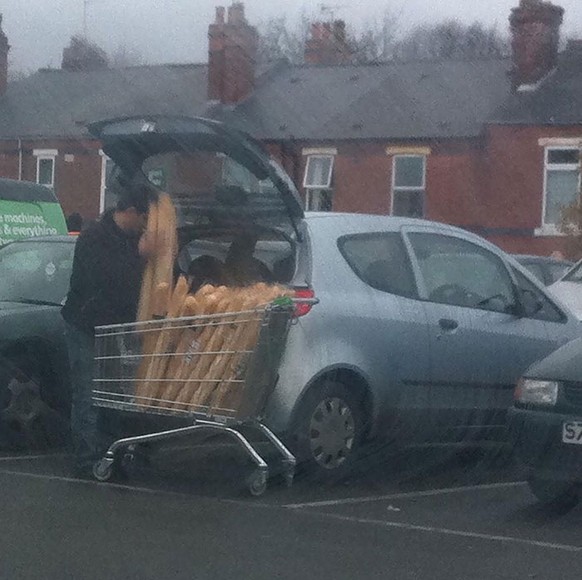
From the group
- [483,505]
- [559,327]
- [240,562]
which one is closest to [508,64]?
[559,327]

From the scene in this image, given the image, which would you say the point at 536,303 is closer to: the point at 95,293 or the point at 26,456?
the point at 95,293

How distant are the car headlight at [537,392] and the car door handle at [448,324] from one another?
123 centimetres

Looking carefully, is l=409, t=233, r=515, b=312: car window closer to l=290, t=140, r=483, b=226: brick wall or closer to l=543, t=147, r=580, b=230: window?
l=543, t=147, r=580, b=230: window

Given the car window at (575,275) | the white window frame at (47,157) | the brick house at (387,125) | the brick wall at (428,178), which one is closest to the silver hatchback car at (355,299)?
the car window at (575,275)

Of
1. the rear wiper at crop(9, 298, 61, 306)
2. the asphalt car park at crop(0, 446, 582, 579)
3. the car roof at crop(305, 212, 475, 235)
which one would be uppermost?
the car roof at crop(305, 212, 475, 235)

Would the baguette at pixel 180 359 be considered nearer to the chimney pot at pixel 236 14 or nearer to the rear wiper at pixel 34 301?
the rear wiper at pixel 34 301

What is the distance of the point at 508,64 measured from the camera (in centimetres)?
3428

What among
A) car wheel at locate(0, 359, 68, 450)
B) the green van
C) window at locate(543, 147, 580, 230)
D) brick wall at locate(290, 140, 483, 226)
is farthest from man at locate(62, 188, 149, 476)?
brick wall at locate(290, 140, 483, 226)

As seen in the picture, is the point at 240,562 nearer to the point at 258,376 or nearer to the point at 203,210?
the point at 258,376

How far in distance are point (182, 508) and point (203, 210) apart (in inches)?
87.6

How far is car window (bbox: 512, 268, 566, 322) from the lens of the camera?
1047 cm

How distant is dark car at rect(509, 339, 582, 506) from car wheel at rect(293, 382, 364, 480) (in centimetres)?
113

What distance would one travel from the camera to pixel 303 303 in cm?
884

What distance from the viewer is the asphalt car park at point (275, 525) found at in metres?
6.88
